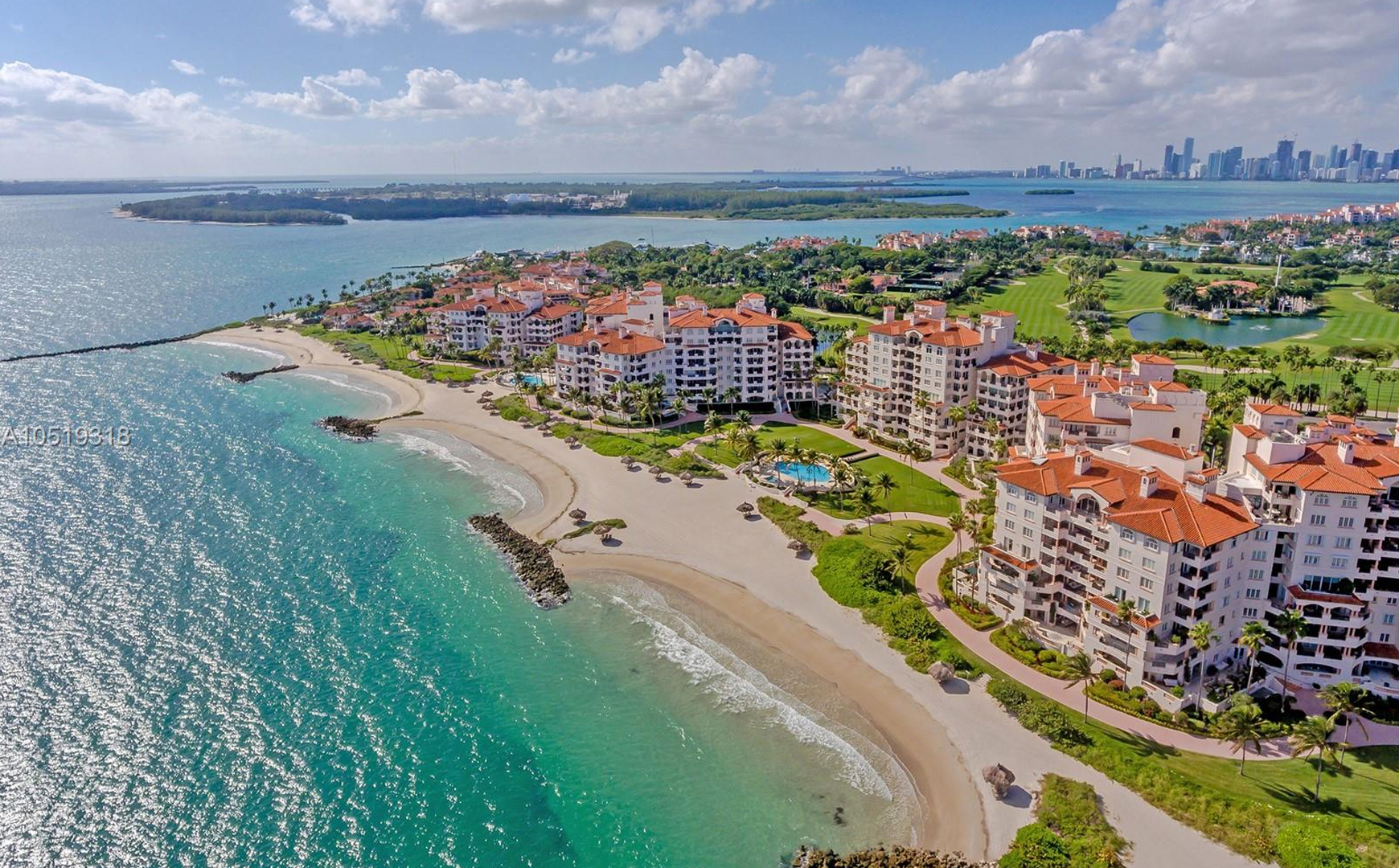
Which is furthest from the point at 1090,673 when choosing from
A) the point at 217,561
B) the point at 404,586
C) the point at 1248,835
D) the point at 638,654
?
the point at 217,561

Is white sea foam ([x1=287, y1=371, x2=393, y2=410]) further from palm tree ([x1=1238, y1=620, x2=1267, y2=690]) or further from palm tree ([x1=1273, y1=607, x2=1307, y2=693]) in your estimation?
palm tree ([x1=1273, y1=607, x2=1307, y2=693])

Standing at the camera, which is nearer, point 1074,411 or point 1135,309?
point 1074,411

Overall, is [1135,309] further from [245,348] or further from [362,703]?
[245,348]

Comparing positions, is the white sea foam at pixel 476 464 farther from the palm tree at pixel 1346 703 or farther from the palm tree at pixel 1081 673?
the palm tree at pixel 1346 703

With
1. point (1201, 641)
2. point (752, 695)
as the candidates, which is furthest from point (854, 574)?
point (1201, 641)

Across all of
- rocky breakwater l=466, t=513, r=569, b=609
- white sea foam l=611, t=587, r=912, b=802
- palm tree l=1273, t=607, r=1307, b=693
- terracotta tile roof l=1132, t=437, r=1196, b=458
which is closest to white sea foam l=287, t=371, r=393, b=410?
rocky breakwater l=466, t=513, r=569, b=609

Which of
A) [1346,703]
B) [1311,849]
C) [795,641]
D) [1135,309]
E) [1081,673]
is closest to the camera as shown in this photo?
[1311,849]
